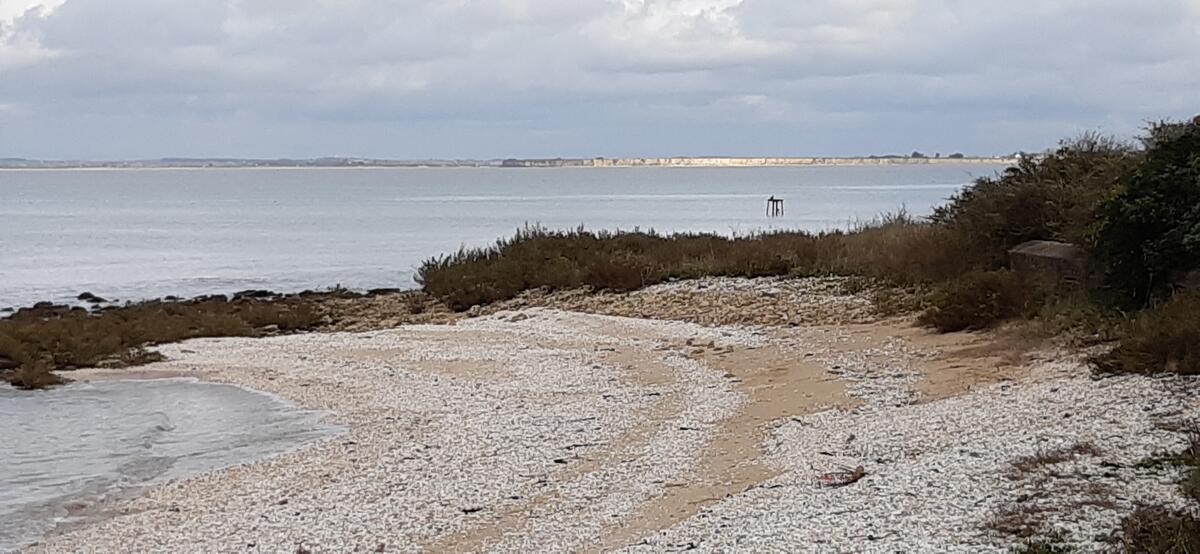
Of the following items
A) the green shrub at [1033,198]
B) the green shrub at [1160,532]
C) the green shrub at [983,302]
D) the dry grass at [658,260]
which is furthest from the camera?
the dry grass at [658,260]

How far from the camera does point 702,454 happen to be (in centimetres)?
1012

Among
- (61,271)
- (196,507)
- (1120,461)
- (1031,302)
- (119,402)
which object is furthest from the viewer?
(61,271)

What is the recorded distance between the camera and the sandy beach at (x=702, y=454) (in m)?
7.25

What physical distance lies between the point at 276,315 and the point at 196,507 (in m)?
14.9

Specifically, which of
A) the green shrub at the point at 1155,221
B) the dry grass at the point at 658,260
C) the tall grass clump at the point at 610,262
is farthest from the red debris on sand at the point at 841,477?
the tall grass clump at the point at 610,262

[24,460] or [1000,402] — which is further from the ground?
[1000,402]

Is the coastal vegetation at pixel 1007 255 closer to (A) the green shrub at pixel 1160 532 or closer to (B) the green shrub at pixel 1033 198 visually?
(B) the green shrub at pixel 1033 198

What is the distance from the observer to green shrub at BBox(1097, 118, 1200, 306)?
12078mm

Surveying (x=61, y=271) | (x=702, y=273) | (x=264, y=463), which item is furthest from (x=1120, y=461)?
(x=61, y=271)

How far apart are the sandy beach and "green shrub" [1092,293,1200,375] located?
23 cm

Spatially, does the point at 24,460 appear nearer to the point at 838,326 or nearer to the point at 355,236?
the point at 838,326

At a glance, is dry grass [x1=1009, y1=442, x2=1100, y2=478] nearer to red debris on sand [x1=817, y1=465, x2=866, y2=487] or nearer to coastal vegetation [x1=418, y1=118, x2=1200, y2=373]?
red debris on sand [x1=817, y1=465, x2=866, y2=487]

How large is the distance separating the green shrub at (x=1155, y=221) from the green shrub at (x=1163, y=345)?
53.8 inches

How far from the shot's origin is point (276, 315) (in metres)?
24.7
